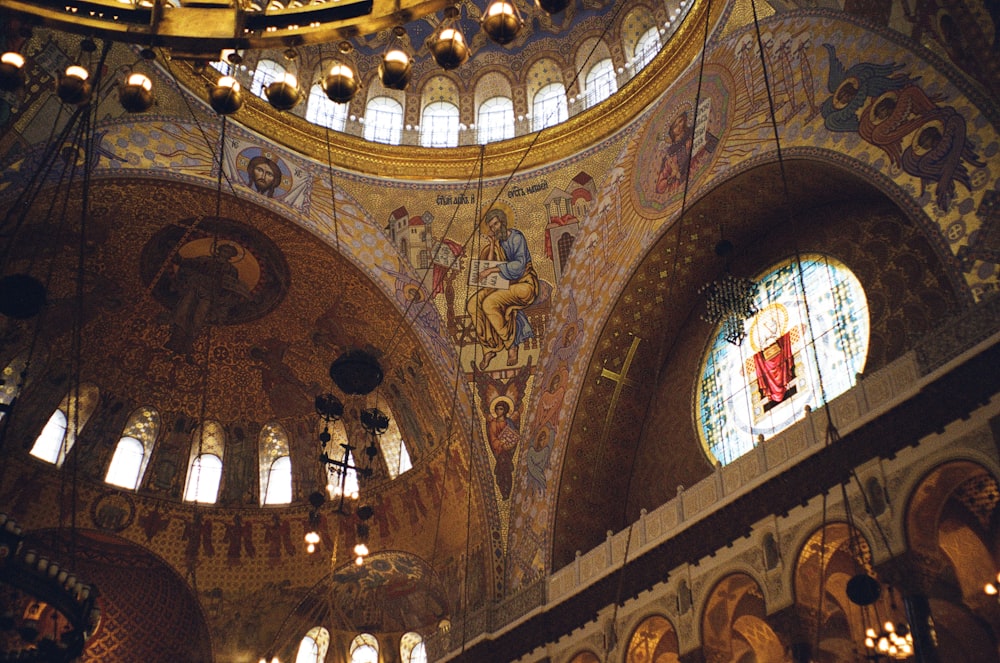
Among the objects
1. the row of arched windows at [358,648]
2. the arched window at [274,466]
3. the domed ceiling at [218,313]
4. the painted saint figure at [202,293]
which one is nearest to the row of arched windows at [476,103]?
the domed ceiling at [218,313]

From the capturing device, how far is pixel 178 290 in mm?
16984

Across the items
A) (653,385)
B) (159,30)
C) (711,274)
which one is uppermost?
(711,274)

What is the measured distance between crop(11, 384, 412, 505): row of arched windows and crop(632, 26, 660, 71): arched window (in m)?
7.80

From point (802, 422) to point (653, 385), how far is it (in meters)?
4.53

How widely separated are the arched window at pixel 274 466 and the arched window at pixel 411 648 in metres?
3.43

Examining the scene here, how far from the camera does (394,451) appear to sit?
18.0 metres

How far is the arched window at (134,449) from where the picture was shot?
1773cm

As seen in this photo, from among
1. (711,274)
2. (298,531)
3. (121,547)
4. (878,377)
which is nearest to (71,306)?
(121,547)

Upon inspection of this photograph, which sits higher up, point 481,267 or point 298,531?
point 481,267

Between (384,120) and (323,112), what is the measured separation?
1.07 m

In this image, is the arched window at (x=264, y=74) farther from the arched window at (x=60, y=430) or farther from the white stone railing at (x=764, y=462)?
the white stone railing at (x=764, y=462)

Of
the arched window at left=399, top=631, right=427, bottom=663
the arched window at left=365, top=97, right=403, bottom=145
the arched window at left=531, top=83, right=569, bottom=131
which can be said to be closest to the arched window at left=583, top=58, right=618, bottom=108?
the arched window at left=531, top=83, right=569, bottom=131

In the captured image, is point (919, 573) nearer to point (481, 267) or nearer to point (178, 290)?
point (481, 267)

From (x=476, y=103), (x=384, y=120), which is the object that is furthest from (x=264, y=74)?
(x=476, y=103)
